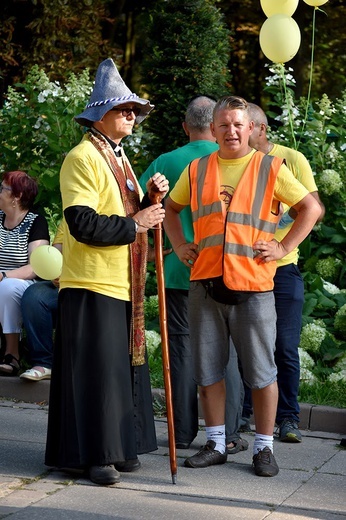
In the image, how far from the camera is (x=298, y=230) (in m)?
5.87

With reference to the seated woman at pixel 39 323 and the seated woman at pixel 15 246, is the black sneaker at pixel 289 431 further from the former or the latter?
the seated woman at pixel 15 246

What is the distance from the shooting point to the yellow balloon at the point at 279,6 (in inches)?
281

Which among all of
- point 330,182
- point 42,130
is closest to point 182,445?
point 330,182

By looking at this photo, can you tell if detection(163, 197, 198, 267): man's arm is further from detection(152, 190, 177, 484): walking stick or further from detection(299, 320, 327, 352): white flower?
detection(299, 320, 327, 352): white flower

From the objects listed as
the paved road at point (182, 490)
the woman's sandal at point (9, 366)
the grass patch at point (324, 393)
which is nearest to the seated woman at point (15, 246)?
the woman's sandal at point (9, 366)

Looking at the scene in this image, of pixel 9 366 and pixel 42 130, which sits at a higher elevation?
pixel 42 130

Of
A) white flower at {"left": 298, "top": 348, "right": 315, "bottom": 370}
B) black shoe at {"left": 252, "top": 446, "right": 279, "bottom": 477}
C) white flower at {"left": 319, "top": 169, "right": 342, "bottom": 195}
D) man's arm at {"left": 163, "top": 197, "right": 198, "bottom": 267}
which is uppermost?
white flower at {"left": 319, "top": 169, "right": 342, "bottom": 195}

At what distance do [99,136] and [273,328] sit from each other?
1.38 metres

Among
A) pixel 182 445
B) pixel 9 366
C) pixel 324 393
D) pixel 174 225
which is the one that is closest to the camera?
pixel 174 225

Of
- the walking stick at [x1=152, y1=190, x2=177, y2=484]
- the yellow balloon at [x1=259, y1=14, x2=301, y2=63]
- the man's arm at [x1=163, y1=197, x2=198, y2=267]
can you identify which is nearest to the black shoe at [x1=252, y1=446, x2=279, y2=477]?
the walking stick at [x1=152, y1=190, x2=177, y2=484]

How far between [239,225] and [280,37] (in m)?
1.76

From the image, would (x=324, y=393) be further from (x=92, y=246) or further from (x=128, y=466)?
(x=92, y=246)

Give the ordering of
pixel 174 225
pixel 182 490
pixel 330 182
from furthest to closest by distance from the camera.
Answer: pixel 330 182, pixel 174 225, pixel 182 490

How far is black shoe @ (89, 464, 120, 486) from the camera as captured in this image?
5555 mm
